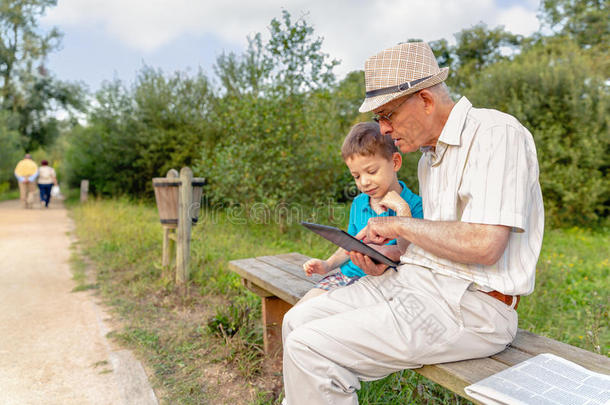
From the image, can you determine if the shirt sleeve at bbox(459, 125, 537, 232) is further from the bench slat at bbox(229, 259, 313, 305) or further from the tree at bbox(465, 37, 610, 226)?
the tree at bbox(465, 37, 610, 226)

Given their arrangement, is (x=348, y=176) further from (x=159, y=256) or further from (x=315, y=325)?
(x=315, y=325)

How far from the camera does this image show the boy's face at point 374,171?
2285mm

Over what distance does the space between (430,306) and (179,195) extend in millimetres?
3848

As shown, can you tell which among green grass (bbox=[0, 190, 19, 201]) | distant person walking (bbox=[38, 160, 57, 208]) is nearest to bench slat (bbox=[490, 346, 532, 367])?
distant person walking (bbox=[38, 160, 57, 208])

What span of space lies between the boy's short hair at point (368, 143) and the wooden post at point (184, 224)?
3079 mm

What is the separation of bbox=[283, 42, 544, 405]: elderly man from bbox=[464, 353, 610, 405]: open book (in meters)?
0.19

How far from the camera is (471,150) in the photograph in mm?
1734

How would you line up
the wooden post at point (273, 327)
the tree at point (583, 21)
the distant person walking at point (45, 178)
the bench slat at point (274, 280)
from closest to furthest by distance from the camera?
the bench slat at point (274, 280) → the wooden post at point (273, 327) → the distant person walking at point (45, 178) → the tree at point (583, 21)

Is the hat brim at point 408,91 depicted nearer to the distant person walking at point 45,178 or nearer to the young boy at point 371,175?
the young boy at point 371,175

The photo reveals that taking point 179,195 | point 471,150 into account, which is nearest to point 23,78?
point 179,195

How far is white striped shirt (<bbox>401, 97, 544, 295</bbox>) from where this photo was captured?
1.60m

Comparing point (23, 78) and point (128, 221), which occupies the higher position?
point (23, 78)

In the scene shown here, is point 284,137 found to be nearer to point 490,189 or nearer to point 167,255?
point 167,255

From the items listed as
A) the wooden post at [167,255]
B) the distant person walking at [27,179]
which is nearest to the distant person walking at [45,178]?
the distant person walking at [27,179]
